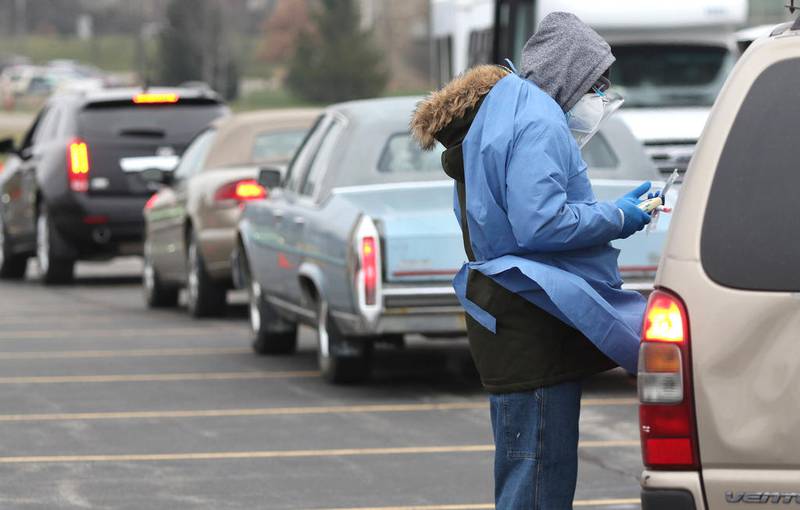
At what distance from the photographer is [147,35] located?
125250 millimetres

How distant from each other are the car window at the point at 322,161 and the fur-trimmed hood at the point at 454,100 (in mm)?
5846

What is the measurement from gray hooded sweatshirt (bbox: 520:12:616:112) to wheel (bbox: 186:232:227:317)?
978cm

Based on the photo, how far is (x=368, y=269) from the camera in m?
10.0

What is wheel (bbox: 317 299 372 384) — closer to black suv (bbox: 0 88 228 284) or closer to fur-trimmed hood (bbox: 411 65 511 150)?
fur-trimmed hood (bbox: 411 65 511 150)

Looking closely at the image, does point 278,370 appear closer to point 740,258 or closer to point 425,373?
point 425,373

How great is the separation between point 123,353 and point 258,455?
4502 mm

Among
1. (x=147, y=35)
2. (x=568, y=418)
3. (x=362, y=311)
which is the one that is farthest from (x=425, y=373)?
(x=147, y=35)

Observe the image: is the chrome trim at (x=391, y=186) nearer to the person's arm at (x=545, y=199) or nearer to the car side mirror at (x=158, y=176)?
the car side mirror at (x=158, y=176)

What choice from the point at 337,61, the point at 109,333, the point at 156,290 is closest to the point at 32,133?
the point at 156,290

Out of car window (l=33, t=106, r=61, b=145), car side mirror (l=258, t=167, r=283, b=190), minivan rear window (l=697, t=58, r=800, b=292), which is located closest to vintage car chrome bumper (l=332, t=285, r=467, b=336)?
car side mirror (l=258, t=167, r=283, b=190)

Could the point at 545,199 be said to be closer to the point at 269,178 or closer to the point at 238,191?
the point at 269,178

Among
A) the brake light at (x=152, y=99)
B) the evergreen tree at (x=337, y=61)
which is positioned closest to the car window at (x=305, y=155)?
the brake light at (x=152, y=99)

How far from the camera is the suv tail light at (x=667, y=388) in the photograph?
459 cm

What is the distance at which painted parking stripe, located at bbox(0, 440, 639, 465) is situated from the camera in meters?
8.73
